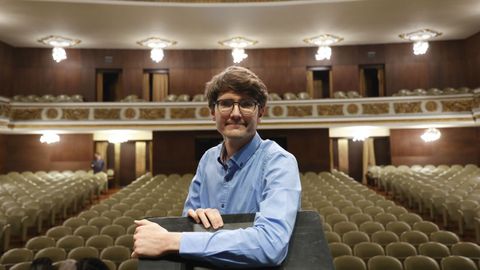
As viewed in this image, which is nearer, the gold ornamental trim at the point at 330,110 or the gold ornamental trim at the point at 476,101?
the gold ornamental trim at the point at 476,101

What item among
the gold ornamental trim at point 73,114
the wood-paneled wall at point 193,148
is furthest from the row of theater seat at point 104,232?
Answer: the wood-paneled wall at point 193,148

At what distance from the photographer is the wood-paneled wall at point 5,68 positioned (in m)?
13.1

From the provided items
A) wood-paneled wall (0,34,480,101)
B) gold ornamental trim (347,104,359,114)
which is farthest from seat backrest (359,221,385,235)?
wood-paneled wall (0,34,480,101)

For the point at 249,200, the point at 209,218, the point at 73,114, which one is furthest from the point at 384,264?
the point at 73,114

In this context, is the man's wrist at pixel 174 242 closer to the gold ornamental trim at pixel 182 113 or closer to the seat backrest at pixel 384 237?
the seat backrest at pixel 384 237

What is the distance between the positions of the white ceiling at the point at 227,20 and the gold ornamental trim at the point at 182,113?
2.48 m

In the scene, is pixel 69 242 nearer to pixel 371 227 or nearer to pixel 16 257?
pixel 16 257

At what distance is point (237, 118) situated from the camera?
3.34ft

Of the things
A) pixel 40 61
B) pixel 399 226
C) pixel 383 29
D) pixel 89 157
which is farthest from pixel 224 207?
pixel 40 61

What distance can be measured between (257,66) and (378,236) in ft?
33.9

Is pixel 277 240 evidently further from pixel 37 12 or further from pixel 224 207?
pixel 37 12

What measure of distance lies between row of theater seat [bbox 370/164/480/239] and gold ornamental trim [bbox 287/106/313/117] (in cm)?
289

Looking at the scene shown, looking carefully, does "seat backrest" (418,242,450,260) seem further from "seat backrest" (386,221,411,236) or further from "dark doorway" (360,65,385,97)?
"dark doorway" (360,65,385,97)

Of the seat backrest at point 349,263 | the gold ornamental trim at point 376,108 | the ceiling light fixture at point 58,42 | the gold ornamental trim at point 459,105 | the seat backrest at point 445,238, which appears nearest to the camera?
the seat backrest at point 349,263
